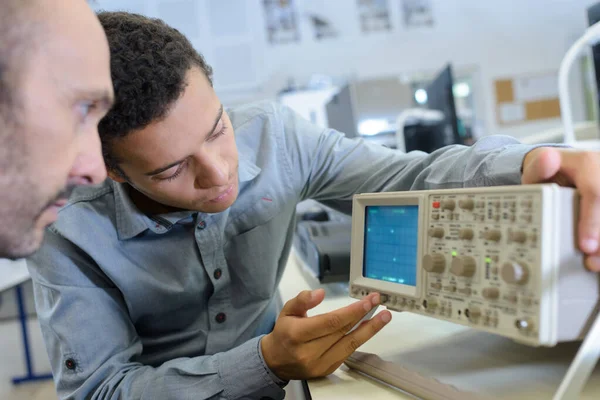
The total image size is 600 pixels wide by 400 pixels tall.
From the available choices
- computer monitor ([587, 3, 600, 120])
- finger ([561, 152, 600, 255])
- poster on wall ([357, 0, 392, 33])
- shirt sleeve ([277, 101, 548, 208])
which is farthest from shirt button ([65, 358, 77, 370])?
poster on wall ([357, 0, 392, 33])

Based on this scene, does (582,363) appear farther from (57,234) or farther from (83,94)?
(57,234)

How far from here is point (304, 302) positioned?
682 mm

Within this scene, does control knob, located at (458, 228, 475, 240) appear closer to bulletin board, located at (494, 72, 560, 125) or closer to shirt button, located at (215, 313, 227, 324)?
shirt button, located at (215, 313, 227, 324)

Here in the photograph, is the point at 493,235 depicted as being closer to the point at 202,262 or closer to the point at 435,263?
the point at 435,263

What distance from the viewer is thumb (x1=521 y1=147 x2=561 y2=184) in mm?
528

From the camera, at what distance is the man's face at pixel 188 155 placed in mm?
754

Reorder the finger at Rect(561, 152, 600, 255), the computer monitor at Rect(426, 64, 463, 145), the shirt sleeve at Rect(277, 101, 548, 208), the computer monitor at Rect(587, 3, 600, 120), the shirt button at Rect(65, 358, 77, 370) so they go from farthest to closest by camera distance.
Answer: the computer monitor at Rect(426, 64, 463, 145) → the computer monitor at Rect(587, 3, 600, 120) → the shirt button at Rect(65, 358, 77, 370) → the shirt sleeve at Rect(277, 101, 548, 208) → the finger at Rect(561, 152, 600, 255)

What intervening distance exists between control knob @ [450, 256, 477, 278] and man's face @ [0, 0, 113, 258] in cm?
42

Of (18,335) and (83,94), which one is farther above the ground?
(83,94)

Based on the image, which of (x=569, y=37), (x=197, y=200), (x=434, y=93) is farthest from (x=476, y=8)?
(x=197, y=200)

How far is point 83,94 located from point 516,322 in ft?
1.62

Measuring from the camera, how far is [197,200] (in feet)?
2.73

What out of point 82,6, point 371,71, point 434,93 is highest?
point 371,71

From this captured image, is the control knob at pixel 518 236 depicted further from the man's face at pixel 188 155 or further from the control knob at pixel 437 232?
the man's face at pixel 188 155
